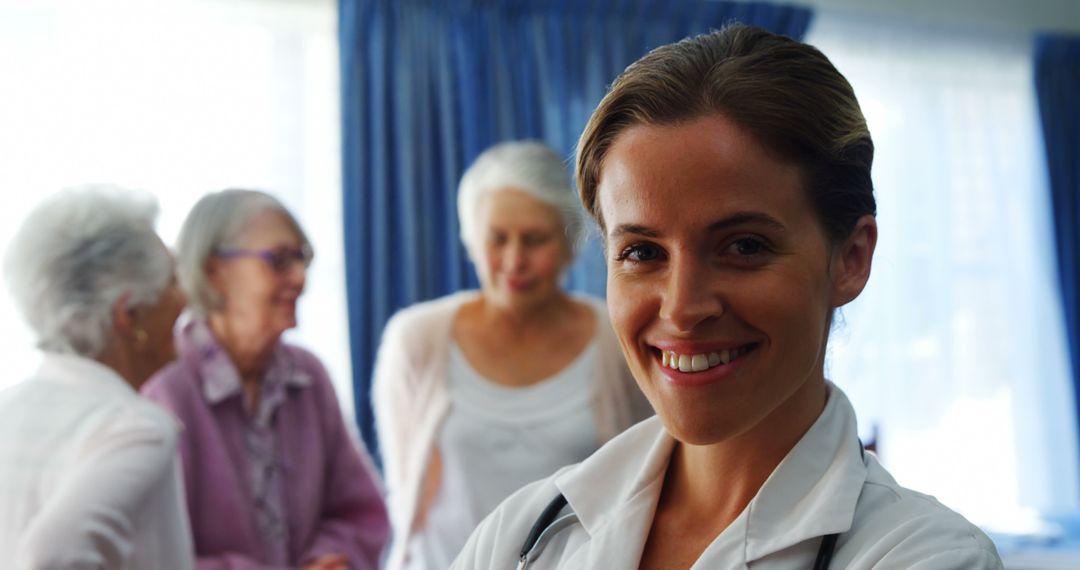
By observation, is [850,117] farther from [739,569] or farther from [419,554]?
[419,554]

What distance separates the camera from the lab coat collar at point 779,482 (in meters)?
0.88

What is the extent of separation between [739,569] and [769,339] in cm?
19

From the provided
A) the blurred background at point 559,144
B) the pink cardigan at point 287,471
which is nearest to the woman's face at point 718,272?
the pink cardigan at point 287,471

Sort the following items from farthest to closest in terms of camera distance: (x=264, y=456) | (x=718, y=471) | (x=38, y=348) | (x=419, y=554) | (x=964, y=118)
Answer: (x=964, y=118)
(x=419, y=554)
(x=264, y=456)
(x=38, y=348)
(x=718, y=471)

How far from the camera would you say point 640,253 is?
917 millimetres

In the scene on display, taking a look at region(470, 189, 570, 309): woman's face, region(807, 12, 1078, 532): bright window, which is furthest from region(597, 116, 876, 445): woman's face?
region(807, 12, 1078, 532): bright window

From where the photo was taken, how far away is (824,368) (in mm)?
998

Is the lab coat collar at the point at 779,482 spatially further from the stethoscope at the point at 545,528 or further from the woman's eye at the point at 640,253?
the woman's eye at the point at 640,253

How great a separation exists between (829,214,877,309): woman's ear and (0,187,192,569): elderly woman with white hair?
0.88 metres

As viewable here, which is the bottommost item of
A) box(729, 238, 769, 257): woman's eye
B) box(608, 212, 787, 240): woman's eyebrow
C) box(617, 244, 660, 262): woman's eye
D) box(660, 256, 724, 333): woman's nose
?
box(660, 256, 724, 333): woman's nose

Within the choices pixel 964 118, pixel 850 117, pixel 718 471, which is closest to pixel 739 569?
pixel 718 471

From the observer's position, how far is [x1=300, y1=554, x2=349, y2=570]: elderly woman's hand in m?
1.71

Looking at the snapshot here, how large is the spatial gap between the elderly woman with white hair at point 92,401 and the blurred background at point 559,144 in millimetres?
784

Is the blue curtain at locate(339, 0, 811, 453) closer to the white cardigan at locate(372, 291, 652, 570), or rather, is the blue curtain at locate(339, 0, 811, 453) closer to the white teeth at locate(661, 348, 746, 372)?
the white cardigan at locate(372, 291, 652, 570)
